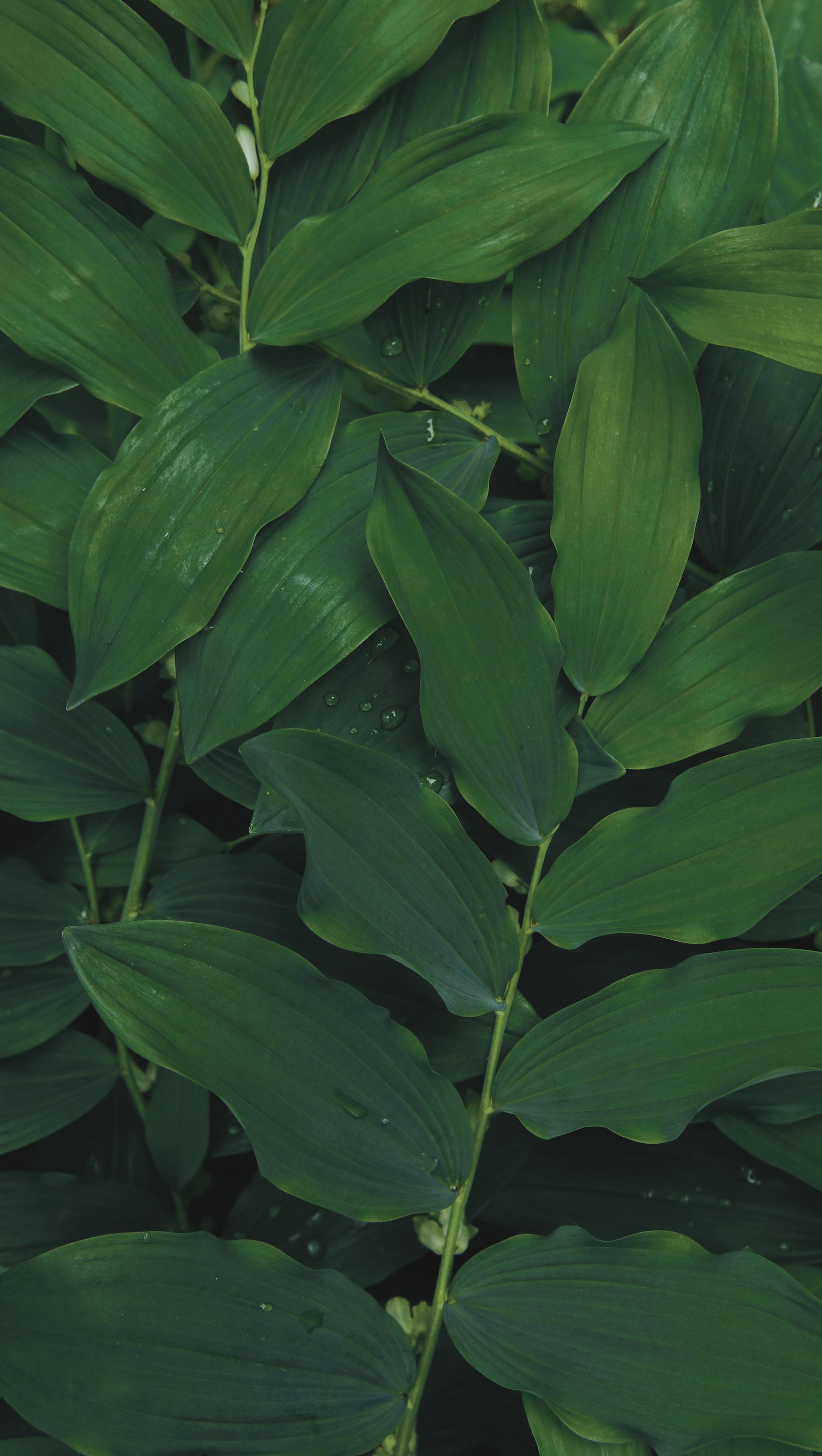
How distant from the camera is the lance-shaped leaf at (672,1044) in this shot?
0.55m

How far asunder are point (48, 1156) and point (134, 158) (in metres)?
0.75

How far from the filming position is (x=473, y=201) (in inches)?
24.6

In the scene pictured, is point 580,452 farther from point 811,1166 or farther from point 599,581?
point 811,1166

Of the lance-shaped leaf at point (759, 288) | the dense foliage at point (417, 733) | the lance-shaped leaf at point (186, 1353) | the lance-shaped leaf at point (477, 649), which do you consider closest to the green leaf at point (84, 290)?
the dense foliage at point (417, 733)

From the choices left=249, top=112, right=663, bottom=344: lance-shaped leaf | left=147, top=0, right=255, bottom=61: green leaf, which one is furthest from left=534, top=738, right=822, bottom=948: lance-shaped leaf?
left=147, top=0, right=255, bottom=61: green leaf

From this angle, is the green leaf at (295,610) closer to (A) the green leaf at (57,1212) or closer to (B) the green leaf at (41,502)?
(B) the green leaf at (41,502)

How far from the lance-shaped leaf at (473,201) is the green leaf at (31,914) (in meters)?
0.45

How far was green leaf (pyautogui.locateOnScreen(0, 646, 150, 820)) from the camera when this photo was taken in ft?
2.25

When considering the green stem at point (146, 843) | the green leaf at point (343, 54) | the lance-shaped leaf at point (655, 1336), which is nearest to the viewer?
the lance-shaped leaf at point (655, 1336)

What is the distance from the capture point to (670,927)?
583 millimetres

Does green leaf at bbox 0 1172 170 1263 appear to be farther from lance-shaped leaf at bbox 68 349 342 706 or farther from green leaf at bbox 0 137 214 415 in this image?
green leaf at bbox 0 137 214 415

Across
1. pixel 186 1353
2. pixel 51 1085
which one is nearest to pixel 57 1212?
pixel 51 1085

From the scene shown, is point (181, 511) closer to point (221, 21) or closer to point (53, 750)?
point (53, 750)

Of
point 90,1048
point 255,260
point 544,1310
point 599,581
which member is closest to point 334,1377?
point 544,1310
